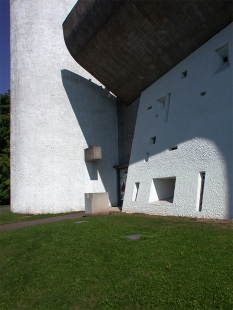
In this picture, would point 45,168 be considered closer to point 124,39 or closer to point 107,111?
point 107,111

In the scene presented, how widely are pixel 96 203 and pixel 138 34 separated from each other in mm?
7745

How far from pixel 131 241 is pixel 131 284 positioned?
6.91 feet

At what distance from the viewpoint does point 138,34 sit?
469 inches

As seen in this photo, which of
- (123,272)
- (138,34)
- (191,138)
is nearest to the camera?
(123,272)

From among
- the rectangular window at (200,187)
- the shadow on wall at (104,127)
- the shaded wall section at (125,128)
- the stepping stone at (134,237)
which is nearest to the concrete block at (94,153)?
the shadow on wall at (104,127)

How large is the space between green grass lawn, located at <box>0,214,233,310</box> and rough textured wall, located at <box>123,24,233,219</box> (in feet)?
7.95

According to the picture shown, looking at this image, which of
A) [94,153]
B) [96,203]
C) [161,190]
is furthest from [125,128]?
[96,203]

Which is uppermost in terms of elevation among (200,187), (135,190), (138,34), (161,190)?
(138,34)

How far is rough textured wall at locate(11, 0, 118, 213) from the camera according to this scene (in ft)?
54.8

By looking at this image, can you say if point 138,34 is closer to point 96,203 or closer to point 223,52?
point 223,52

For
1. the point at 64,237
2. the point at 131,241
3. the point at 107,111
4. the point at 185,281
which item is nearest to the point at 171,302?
the point at 185,281

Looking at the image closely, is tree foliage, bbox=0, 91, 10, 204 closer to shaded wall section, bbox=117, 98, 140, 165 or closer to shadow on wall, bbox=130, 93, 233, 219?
shaded wall section, bbox=117, 98, 140, 165

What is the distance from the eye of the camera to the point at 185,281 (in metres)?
4.15

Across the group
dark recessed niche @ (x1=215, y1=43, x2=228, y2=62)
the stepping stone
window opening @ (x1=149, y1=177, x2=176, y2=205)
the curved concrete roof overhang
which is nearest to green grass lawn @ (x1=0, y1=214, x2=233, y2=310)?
the stepping stone
